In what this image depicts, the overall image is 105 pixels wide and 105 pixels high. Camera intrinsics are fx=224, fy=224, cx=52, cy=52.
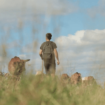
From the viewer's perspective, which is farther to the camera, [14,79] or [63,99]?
[14,79]

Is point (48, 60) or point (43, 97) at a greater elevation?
point (48, 60)

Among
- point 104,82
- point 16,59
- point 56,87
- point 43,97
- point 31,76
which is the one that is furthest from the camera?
point 16,59

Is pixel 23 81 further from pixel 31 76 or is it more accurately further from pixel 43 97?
pixel 43 97

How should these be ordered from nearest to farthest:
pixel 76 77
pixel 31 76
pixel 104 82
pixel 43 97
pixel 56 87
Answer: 1. pixel 43 97
2. pixel 56 87
3. pixel 31 76
4. pixel 104 82
5. pixel 76 77

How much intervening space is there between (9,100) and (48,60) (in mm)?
4383

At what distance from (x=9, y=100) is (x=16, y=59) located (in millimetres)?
4086

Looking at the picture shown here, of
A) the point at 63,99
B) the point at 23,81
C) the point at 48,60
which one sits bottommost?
the point at 63,99

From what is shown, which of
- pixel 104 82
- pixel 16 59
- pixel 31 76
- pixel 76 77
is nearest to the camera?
pixel 31 76

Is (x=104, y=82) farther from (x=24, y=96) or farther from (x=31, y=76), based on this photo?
(x=24, y=96)

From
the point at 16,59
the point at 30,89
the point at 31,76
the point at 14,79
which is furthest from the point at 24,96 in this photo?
the point at 16,59

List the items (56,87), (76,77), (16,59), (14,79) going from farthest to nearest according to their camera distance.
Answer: (76,77) < (16,59) < (14,79) < (56,87)

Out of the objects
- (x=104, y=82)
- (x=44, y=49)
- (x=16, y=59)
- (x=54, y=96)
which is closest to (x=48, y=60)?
(x=44, y=49)

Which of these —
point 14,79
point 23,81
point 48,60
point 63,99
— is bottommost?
point 63,99

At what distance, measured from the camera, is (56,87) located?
3.76 m
